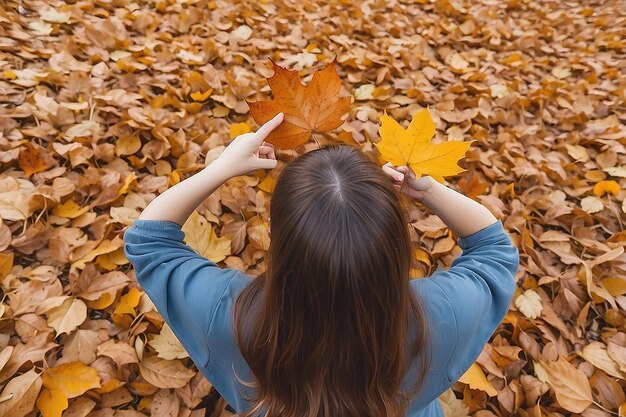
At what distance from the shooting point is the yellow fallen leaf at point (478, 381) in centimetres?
117

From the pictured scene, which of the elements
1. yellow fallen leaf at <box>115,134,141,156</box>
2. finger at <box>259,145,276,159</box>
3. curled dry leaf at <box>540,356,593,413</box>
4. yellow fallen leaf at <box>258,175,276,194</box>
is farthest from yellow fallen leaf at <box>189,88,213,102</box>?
curled dry leaf at <box>540,356,593,413</box>

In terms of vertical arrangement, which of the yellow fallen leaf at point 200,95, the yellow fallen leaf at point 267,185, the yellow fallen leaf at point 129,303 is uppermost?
the yellow fallen leaf at point 200,95

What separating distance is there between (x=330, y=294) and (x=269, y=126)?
0.42m

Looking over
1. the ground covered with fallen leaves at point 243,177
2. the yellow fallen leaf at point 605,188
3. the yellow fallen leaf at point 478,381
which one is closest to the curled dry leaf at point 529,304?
the ground covered with fallen leaves at point 243,177

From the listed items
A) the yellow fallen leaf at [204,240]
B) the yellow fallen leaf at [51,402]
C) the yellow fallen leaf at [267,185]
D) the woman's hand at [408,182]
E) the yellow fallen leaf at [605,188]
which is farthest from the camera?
the yellow fallen leaf at [605,188]

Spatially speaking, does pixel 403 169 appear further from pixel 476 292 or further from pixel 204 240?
pixel 204 240

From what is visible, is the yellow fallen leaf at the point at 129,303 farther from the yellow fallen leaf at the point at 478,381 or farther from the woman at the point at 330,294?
the yellow fallen leaf at the point at 478,381

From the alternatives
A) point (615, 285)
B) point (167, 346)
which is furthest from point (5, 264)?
point (615, 285)

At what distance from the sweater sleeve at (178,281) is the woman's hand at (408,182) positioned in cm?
40

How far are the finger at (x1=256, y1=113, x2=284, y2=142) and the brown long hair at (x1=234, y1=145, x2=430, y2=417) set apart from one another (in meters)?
0.19

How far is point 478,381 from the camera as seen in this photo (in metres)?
1.19

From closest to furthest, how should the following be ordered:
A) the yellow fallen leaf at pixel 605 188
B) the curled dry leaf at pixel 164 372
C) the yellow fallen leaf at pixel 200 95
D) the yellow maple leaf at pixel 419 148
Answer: the yellow maple leaf at pixel 419 148 < the curled dry leaf at pixel 164 372 < the yellow fallen leaf at pixel 605 188 < the yellow fallen leaf at pixel 200 95

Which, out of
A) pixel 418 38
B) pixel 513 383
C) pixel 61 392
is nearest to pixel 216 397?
pixel 61 392

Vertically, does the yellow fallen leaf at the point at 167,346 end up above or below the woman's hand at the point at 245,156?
below
